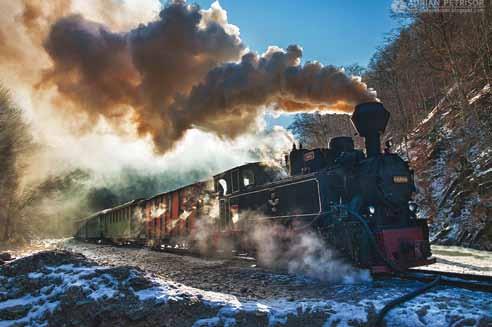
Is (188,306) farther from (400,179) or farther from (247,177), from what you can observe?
(247,177)

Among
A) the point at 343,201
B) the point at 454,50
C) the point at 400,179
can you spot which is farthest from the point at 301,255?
the point at 454,50

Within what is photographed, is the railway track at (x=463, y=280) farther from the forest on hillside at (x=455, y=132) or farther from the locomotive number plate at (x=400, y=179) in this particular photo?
the forest on hillside at (x=455, y=132)

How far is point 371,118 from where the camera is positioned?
26.9ft

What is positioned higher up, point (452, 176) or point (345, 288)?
point (452, 176)

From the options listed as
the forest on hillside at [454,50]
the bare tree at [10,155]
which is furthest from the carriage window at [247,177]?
the bare tree at [10,155]

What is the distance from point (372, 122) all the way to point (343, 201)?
6.26ft

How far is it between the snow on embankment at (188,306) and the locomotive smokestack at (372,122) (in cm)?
306

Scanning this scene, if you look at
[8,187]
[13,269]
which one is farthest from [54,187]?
[13,269]

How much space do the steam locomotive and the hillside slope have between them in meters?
5.90

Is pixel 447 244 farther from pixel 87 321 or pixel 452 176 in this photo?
pixel 87 321

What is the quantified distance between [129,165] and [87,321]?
4272cm

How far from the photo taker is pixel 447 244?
522 inches

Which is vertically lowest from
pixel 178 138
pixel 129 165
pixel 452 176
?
pixel 452 176

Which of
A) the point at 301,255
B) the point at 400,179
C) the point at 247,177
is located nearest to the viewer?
the point at 400,179
